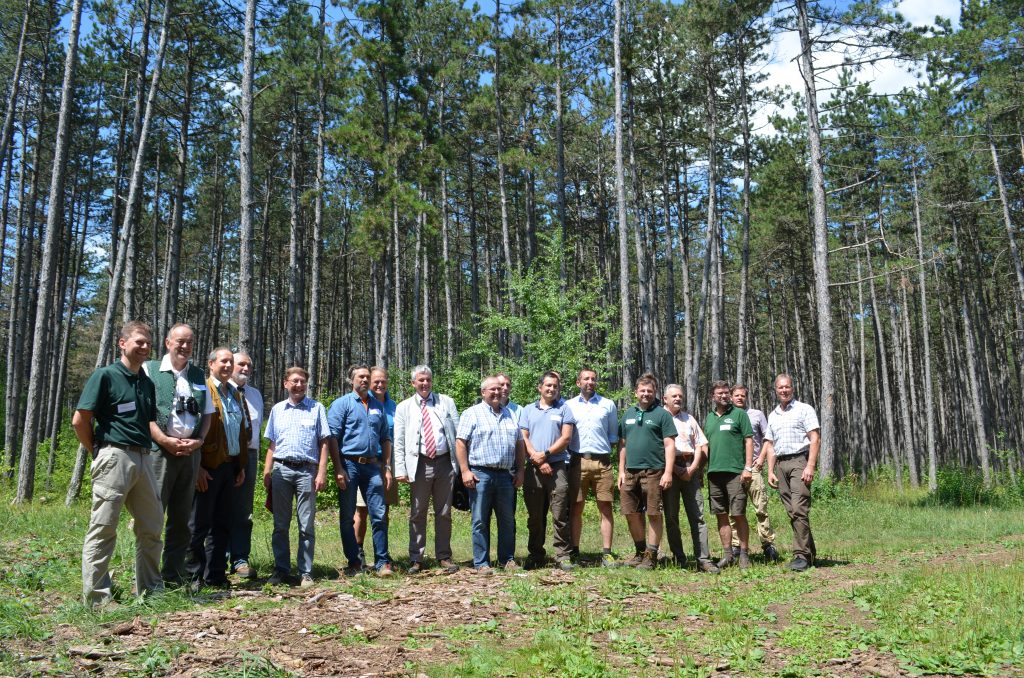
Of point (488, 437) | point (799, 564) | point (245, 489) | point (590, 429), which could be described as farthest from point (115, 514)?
point (799, 564)

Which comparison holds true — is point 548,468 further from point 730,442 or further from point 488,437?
point 730,442

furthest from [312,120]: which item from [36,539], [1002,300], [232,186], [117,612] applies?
[1002,300]

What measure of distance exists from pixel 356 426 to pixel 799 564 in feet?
16.0

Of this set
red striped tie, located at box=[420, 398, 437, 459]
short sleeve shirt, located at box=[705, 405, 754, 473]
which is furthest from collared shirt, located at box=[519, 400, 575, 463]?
short sleeve shirt, located at box=[705, 405, 754, 473]

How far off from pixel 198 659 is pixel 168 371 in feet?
8.26

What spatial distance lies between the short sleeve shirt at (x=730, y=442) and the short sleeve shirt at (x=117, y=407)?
18.2ft

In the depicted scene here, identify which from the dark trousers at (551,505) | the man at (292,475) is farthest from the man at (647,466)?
the man at (292,475)

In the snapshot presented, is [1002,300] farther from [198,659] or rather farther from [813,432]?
[198,659]

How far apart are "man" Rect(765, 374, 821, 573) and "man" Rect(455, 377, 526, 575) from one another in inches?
113

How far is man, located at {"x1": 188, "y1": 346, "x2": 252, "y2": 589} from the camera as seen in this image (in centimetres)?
614

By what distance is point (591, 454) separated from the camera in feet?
26.5

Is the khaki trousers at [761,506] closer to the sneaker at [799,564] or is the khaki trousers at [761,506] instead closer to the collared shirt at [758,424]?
the collared shirt at [758,424]

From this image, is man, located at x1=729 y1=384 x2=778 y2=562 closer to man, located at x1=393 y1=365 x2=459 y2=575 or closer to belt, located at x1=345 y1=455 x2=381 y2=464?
man, located at x1=393 y1=365 x2=459 y2=575

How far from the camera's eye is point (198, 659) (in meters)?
3.98
